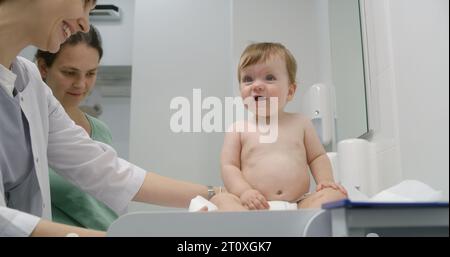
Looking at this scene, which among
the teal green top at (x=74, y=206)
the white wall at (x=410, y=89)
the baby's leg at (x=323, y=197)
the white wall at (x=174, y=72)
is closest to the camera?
the white wall at (x=410, y=89)

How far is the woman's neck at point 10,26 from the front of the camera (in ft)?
2.23

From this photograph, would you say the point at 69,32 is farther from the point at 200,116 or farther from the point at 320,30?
the point at 320,30

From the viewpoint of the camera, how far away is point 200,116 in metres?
0.98

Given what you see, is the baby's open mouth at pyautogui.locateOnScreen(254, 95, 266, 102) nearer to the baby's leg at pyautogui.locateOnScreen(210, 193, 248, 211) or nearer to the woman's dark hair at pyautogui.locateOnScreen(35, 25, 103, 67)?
the baby's leg at pyautogui.locateOnScreen(210, 193, 248, 211)

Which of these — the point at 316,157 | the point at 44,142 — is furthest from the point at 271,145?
the point at 44,142

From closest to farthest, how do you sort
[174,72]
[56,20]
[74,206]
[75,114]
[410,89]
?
[410,89] < [56,20] < [74,206] < [75,114] < [174,72]

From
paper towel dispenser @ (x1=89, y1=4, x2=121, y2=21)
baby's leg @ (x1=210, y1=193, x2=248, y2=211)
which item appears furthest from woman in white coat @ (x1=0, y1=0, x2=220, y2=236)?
paper towel dispenser @ (x1=89, y1=4, x2=121, y2=21)

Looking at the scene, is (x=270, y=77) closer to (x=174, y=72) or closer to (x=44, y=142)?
(x=44, y=142)

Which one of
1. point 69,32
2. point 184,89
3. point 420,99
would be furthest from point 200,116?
point 420,99

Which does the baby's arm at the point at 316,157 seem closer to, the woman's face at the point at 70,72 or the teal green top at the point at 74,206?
the teal green top at the point at 74,206

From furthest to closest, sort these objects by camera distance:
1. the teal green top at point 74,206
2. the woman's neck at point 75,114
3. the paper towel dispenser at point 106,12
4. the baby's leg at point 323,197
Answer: the paper towel dispenser at point 106,12
the woman's neck at point 75,114
the teal green top at point 74,206
the baby's leg at point 323,197

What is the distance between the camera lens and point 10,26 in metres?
0.68

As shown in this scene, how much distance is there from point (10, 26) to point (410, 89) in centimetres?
61

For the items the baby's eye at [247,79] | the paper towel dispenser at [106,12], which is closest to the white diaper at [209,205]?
the baby's eye at [247,79]
